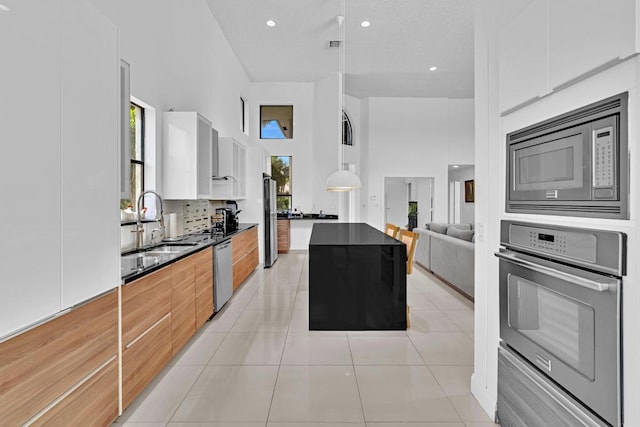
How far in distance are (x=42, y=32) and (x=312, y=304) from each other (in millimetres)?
2881

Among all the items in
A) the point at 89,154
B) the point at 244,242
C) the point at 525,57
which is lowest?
the point at 244,242

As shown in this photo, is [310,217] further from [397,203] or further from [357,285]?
[357,285]

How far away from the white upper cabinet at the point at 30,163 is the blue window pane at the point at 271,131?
763 cm

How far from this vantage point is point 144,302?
2.22 metres

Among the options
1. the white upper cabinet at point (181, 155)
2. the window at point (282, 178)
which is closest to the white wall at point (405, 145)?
the window at point (282, 178)

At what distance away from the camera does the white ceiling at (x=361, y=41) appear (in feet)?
17.5

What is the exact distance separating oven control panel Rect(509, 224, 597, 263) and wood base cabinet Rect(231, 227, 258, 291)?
138 inches

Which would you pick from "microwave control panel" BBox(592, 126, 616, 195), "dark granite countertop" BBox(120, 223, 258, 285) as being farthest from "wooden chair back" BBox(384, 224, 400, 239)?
"microwave control panel" BBox(592, 126, 616, 195)

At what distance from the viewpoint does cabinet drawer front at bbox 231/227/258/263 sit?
15.7 feet

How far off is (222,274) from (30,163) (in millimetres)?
2889

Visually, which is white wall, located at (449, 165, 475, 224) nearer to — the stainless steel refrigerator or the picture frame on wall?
the picture frame on wall

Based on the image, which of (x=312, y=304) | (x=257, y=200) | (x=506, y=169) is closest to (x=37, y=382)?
(x=506, y=169)

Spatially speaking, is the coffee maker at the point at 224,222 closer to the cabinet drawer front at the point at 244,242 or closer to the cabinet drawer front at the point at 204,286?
the cabinet drawer front at the point at 244,242

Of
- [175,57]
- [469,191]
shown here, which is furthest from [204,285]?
[469,191]
